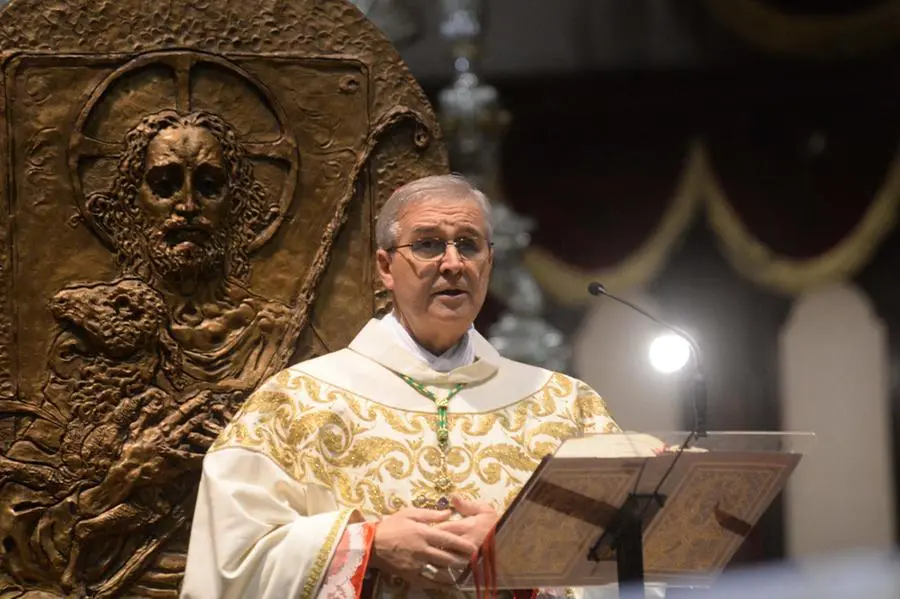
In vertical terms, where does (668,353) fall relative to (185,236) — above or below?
below

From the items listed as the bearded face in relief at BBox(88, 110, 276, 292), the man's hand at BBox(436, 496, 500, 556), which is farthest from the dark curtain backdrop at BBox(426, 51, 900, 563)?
the man's hand at BBox(436, 496, 500, 556)

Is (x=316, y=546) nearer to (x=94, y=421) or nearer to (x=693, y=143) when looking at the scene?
(x=94, y=421)

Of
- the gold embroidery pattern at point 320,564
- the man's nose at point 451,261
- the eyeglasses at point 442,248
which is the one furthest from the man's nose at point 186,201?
the gold embroidery pattern at point 320,564

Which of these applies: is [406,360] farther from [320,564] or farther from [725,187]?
[725,187]

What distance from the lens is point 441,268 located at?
3.91 metres

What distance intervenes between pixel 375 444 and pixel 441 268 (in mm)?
466

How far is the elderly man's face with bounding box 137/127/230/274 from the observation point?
424cm

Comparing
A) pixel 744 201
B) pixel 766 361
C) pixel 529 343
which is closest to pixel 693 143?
pixel 744 201

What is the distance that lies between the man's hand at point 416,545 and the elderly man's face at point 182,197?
105 centimetres

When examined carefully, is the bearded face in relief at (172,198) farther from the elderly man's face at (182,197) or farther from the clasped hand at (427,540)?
the clasped hand at (427,540)

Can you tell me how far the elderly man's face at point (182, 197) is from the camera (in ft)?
13.9

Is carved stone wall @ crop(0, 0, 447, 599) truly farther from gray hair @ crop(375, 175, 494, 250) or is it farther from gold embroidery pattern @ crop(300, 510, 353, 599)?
gold embroidery pattern @ crop(300, 510, 353, 599)

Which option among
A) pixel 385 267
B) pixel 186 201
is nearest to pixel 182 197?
pixel 186 201

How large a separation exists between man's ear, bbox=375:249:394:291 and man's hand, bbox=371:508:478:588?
66 centimetres
